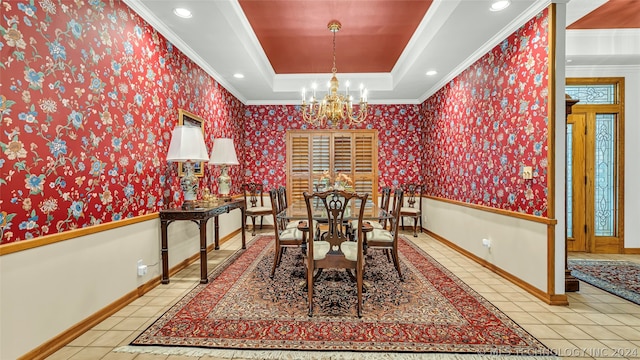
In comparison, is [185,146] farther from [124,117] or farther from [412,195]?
[412,195]

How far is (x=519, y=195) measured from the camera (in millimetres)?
2936

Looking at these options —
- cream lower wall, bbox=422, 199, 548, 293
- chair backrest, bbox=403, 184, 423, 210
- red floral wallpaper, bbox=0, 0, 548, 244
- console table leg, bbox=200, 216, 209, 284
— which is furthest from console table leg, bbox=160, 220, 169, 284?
chair backrest, bbox=403, 184, 423, 210

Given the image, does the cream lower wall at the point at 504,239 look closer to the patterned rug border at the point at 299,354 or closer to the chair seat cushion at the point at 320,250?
the patterned rug border at the point at 299,354

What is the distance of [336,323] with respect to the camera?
214cm

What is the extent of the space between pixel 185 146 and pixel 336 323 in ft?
7.20

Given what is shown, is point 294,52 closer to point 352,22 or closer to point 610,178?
point 352,22

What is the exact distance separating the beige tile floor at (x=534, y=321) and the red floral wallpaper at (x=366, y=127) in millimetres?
3145

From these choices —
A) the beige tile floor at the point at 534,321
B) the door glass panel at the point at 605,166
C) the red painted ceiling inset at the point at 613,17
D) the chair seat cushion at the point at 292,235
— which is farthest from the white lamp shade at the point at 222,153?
the door glass panel at the point at 605,166

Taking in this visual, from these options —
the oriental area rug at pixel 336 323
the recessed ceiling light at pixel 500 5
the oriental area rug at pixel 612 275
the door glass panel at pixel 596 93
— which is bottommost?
the oriental area rug at pixel 612 275

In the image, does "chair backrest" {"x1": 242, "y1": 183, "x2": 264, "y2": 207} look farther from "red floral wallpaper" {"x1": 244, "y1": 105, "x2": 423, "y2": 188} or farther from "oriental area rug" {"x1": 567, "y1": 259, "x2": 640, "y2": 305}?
"oriental area rug" {"x1": 567, "y1": 259, "x2": 640, "y2": 305}

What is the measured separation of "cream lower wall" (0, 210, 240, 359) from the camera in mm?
1595

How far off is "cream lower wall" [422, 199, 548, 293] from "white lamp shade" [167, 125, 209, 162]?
330 cm

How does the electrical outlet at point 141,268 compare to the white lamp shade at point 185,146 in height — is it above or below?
below

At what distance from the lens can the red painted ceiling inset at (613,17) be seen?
3.05m
